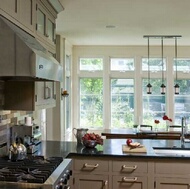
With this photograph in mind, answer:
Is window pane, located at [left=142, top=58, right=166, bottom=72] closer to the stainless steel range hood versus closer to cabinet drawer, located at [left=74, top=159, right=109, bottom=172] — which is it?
cabinet drawer, located at [left=74, top=159, right=109, bottom=172]

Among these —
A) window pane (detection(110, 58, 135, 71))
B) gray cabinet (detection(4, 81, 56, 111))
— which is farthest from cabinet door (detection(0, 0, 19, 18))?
window pane (detection(110, 58, 135, 71))

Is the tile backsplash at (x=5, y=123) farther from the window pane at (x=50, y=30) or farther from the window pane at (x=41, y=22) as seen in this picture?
the window pane at (x=50, y=30)

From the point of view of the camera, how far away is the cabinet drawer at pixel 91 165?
322 cm

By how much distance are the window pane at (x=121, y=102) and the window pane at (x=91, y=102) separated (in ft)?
1.16

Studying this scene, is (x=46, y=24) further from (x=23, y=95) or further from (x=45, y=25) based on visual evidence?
(x=23, y=95)

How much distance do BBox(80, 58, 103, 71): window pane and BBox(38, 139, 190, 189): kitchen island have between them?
4.97 m

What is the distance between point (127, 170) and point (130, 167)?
5cm

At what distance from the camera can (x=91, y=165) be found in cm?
323

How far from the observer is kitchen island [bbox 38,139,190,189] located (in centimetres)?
314

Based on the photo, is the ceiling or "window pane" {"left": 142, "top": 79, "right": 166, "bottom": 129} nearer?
the ceiling

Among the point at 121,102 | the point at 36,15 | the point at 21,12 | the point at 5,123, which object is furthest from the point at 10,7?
the point at 121,102

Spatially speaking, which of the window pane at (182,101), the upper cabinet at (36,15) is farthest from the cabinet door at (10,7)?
the window pane at (182,101)

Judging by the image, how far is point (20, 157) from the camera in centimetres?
280

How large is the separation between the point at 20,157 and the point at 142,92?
5695 mm
